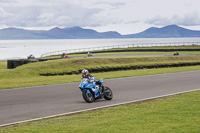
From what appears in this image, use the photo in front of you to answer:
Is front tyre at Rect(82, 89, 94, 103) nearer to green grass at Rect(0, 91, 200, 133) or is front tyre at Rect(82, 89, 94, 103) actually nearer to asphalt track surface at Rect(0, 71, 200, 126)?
asphalt track surface at Rect(0, 71, 200, 126)

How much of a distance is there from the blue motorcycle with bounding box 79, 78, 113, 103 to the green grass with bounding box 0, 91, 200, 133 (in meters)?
2.29

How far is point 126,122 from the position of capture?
31.2ft

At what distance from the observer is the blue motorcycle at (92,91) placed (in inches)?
575

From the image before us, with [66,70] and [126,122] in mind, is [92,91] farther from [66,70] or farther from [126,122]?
[66,70]

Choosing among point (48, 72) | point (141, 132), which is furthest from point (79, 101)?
point (48, 72)

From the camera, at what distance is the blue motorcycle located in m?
14.6

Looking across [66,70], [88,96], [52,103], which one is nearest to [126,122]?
[88,96]

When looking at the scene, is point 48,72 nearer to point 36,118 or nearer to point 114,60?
point 114,60

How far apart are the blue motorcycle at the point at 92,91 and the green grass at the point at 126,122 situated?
2291 mm

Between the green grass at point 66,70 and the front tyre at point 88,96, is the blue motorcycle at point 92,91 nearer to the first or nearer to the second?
the front tyre at point 88,96

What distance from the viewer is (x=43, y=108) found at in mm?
13305

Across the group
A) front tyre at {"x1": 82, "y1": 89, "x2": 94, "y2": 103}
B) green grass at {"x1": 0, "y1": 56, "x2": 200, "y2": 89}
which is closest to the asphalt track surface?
front tyre at {"x1": 82, "y1": 89, "x2": 94, "y2": 103}

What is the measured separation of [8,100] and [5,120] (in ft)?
15.6

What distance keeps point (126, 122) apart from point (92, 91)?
5.56 m
